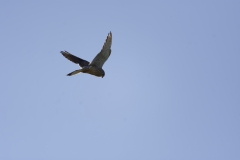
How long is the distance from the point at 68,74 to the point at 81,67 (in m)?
1.50

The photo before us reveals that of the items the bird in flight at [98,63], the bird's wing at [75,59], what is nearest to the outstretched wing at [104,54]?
the bird in flight at [98,63]

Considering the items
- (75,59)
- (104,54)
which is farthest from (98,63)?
(75,59)

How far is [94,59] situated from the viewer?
55.4ft

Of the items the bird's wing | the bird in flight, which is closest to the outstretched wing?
the bird in flight

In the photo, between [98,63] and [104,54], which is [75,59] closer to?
[98,63]

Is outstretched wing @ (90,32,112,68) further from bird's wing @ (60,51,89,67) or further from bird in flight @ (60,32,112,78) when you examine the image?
bird's wing @ (60,51,89,67)

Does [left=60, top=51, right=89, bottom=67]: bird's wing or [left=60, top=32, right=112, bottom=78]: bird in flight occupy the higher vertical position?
[left=60, top=51, right=89, bottom=67]: bird's wing

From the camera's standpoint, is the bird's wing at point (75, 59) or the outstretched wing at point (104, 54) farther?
the bird's wing at point (75, 59)

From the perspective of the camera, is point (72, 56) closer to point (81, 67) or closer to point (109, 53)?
point (81, 67)

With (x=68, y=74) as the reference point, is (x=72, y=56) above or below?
above

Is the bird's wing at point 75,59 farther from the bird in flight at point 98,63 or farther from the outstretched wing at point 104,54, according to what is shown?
the outstretched wing at point 104,54

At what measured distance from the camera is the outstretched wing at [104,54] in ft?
53.8

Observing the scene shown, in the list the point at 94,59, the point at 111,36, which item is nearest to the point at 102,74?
the point at 94,59

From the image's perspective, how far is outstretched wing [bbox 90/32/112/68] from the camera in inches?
646
